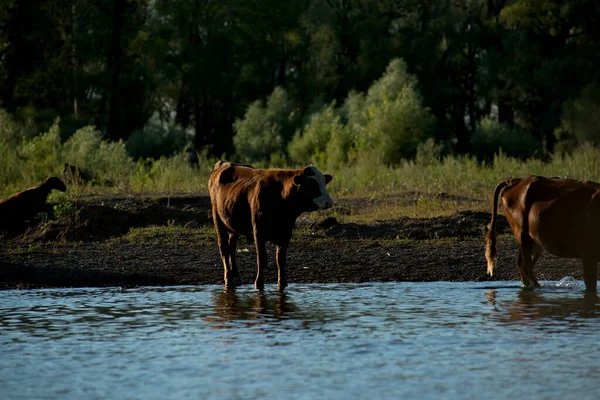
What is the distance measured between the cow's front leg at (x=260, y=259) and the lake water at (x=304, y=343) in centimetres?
21

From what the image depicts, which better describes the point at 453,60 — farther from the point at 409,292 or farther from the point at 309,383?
the point at 309,383

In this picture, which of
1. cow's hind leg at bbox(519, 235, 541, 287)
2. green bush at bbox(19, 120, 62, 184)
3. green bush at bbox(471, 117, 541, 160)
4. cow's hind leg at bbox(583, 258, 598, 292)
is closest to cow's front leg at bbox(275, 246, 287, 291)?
Result: cow's hind leg at bbox(519, 235, 541, 287)

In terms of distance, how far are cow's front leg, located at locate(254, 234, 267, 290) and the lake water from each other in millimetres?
207

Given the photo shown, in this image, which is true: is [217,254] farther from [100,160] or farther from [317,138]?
[317,138]

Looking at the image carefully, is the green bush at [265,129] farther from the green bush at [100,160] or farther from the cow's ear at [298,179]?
the cow's ear at [298,179]

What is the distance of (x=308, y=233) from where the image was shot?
18094 millimetres

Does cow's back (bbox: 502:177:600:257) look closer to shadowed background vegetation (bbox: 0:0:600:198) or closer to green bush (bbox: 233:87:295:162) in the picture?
shadowed background vegetation (bbox: 0:0:600:198)

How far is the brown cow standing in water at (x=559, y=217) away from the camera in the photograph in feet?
39.0

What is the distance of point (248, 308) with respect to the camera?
39.1 feet

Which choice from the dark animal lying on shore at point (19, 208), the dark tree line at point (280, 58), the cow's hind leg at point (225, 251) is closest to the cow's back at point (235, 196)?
the cow's hind leg at point (225, 251)

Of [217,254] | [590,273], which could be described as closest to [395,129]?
[217,254]

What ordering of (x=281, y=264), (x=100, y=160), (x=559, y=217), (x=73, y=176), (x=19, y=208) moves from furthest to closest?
(x=100, y=160), (x=73, y=176), (x=19, y=208), (x=281, y=264), (x=559, y=217)

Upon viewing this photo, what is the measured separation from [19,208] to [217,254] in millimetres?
3987

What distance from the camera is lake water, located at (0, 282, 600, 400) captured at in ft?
25.7
